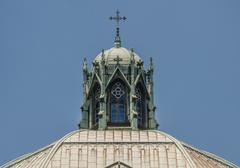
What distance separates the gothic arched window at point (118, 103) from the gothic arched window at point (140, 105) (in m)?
1.56

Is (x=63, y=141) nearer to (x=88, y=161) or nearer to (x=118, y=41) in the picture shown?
(x=88, y=161)

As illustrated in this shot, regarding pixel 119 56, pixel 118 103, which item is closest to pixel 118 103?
pixel 118 103

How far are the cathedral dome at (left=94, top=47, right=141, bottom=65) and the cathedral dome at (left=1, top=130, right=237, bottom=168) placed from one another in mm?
13223

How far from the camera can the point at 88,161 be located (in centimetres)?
14200

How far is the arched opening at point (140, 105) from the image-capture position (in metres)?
158

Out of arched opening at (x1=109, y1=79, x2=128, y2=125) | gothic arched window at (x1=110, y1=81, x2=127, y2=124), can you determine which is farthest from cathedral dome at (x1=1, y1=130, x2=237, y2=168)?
gothic arched window at (x1=110, y1=81, x2=127, y2=124)

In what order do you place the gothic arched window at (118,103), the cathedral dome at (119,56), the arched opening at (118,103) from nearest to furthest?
the arched opening at (118,103)
the gothic arched window at (118,103)
the cathedral dome at (119,56)

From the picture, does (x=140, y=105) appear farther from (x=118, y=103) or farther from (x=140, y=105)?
(x=118, y=103)

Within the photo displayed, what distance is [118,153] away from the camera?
143000 mm

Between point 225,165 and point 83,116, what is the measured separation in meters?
18.1

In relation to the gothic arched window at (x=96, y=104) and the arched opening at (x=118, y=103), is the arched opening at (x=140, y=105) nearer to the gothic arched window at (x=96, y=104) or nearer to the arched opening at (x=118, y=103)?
the arched opening at (x=118, y=103)

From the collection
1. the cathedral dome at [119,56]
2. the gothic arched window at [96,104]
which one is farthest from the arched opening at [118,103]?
the cathedral dome at [119,56]

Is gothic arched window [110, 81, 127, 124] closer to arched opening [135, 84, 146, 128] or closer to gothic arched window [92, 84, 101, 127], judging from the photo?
arched opening [135, 84, 146, 128]

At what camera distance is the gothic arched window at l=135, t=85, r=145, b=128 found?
158m
